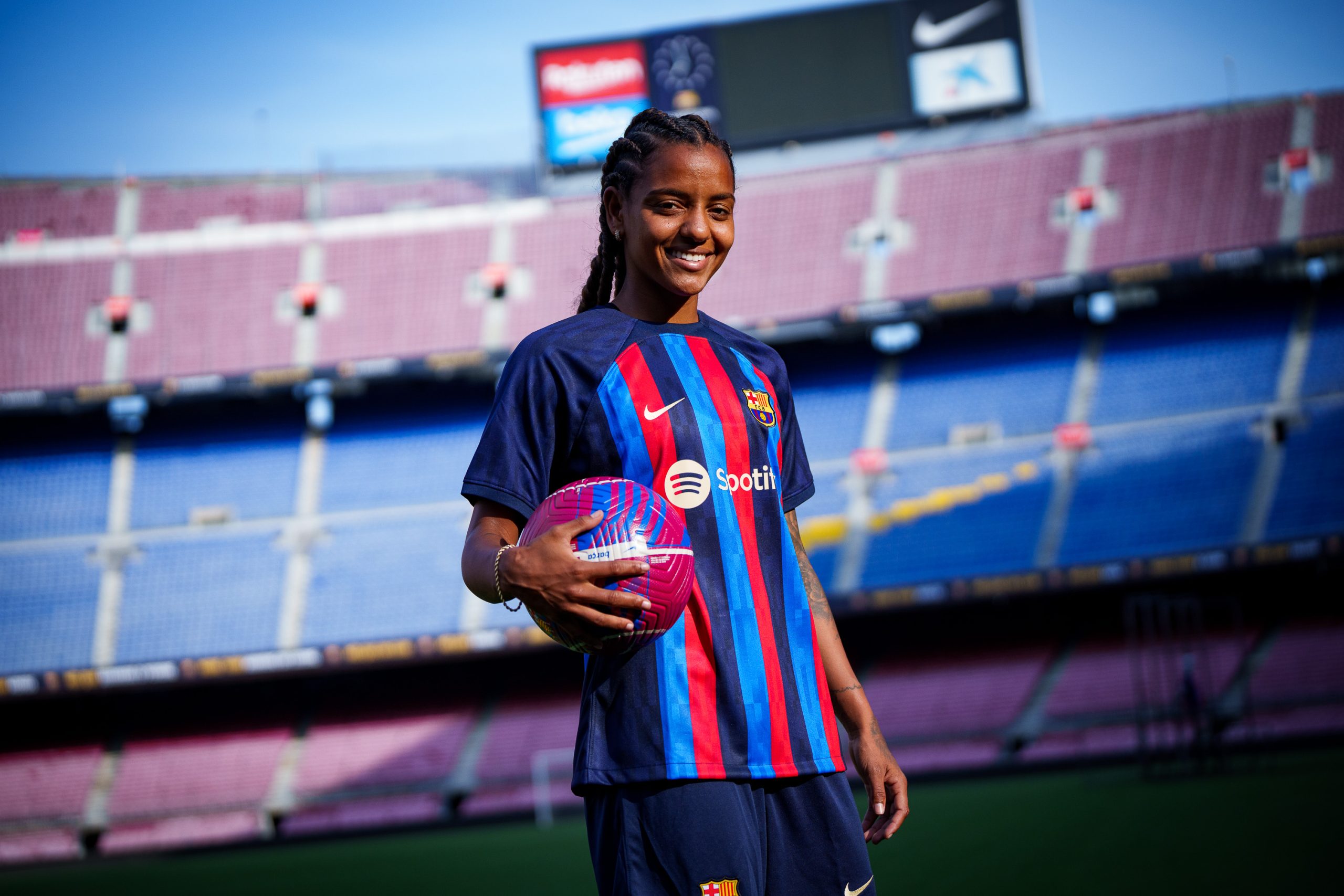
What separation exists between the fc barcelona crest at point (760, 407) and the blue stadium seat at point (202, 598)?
66.3ft

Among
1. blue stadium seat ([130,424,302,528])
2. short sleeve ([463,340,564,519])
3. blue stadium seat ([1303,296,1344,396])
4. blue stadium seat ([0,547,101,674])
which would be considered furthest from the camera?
blue stadium seat ([130,424,302,528])

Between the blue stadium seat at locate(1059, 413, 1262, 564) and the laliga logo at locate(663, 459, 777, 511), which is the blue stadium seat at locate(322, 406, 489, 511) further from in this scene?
the laliga logo at locate(663, 459, 777, 511)

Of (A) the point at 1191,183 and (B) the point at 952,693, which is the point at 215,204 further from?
(A) the point at 1191,183

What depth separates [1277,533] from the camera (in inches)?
788

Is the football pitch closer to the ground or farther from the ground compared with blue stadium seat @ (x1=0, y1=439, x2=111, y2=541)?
closer to the ground

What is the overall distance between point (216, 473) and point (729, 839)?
2289 cm

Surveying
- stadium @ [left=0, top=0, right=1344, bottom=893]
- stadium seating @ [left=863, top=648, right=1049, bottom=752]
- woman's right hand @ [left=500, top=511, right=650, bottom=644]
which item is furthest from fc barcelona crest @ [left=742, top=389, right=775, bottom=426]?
stadium seating @ [left=863, top=648, right=1049, bottom=752]

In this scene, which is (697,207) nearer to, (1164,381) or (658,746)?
(658,746)

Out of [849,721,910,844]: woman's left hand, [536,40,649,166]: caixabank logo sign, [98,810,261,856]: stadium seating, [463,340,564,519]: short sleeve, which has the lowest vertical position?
[98,810,261,856]: stadium seating

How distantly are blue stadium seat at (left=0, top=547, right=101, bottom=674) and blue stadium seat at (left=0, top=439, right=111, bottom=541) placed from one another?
0.46m

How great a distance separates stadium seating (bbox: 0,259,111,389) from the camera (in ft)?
78.0

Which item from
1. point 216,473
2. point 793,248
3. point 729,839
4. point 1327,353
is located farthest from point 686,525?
point 793,248

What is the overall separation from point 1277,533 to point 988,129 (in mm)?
10472

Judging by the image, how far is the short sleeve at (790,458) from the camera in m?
2.58
